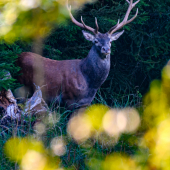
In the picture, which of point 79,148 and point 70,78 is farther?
point 70,78

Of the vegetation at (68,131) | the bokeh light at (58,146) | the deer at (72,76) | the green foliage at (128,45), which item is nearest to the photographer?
the vegetation at (68,131)

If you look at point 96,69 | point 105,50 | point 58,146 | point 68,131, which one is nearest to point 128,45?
point 96,69

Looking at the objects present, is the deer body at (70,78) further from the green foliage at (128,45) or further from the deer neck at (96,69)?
the green foliage at (128,45)

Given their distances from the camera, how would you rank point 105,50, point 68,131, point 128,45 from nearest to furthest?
1. point 68,131
2. point 105,50
3. point 128,45

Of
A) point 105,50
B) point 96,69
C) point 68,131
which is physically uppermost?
point 105,50

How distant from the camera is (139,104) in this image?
14.5 feet

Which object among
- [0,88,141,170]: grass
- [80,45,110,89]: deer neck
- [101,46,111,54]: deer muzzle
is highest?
[101,46,111,54]: deer muzzle

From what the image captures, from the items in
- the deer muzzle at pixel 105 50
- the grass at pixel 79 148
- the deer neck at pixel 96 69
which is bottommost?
the grass at pixel 79 148

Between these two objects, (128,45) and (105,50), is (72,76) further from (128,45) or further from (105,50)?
(128,45)

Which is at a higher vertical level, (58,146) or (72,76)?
(72,76)

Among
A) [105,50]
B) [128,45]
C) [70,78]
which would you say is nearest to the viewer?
[105,50]

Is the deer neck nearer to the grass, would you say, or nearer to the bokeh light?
the grass

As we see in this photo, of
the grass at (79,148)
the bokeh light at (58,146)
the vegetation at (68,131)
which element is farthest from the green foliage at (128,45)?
the bokeh light at (58,146)

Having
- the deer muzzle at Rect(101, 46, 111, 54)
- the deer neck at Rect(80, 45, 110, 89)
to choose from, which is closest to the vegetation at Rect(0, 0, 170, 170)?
the deer neck at Rect(80, 45, 110, 89)
